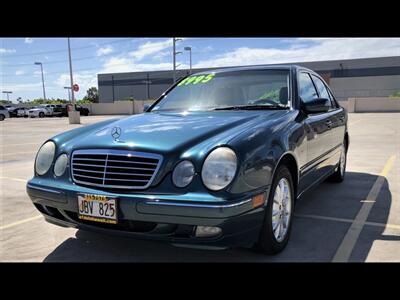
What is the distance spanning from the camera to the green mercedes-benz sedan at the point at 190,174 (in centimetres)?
267

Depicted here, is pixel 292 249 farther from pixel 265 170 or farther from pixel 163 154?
pixel 163 154

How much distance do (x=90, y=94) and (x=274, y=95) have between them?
105m

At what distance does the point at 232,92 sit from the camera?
418 centimetres

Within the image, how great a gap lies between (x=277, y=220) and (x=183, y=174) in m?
1.00

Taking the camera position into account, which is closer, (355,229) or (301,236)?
(301,236)

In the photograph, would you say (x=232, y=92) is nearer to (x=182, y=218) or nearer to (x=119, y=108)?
(x=182, y=218)

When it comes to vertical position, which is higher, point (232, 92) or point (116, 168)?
point (232, 92)

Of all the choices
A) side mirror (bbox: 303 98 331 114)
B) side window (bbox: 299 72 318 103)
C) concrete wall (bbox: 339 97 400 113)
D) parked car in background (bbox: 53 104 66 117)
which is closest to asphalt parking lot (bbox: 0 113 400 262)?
side mirror (bbox: 303 98 331 114)

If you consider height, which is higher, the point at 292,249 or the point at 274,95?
the point at 274,95

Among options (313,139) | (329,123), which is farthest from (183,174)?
(329,123)

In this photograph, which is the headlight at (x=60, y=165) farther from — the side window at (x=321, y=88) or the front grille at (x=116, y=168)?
→ the side window at (x=321, y=88)
